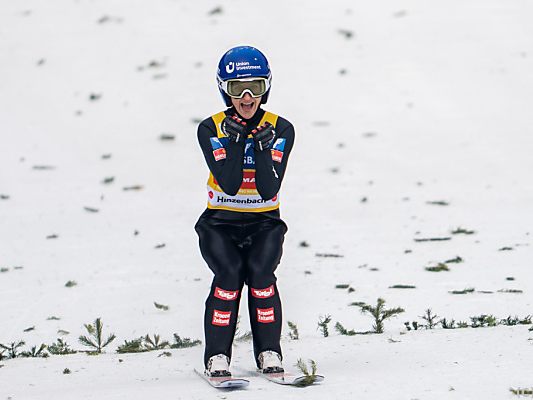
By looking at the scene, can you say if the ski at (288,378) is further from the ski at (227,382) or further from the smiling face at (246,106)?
the smiling face at (246,106)

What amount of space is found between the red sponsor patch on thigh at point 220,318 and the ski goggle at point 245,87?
133 cm

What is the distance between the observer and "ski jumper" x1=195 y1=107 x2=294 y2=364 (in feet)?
22.8

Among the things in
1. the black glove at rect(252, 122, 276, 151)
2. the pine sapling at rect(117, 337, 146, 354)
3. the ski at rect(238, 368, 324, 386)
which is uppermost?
the black glove at rect(252, 122, 276, 151)

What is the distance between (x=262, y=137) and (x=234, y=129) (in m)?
0.18

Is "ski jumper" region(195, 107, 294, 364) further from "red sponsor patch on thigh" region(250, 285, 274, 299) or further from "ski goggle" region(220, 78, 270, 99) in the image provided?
"ski goggle" region(220, 78, 270, 99)

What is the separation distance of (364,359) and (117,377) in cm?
157

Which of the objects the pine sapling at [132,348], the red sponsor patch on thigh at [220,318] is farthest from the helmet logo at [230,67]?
the pine sapling at [132,348]

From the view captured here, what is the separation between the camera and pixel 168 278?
484 inches

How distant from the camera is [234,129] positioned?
693cm

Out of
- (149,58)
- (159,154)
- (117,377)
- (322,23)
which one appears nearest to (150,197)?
(159,154)

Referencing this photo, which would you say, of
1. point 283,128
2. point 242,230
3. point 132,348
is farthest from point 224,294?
point 132,348

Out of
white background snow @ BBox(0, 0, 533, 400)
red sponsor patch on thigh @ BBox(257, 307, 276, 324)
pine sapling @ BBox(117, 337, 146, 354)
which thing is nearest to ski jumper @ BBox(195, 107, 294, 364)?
red sponsor patch on thigh @ BBox(257, 307, 276, 324)

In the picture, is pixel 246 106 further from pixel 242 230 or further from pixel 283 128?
pixel 242 230

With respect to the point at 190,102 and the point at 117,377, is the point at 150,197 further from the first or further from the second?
the point at 117,377
